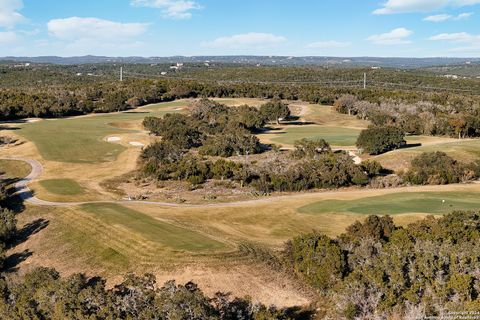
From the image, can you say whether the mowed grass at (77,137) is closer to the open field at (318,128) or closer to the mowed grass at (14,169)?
the mowed grass at (14,169)

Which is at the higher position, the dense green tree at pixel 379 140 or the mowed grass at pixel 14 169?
the dense green tree at pixel 379 140

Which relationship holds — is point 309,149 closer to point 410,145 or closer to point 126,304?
point 410,145

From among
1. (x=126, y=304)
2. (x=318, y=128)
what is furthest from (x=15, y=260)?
(x=318, y=128)

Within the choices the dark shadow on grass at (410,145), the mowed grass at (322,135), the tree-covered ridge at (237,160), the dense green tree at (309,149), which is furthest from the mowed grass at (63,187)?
the dark shadow on grass at (410,145)

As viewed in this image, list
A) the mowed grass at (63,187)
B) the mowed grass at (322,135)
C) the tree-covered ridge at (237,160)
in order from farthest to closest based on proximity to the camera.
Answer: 1. the mowed grass at (322,135)
2. the tree-covered ridge at (237,160)
3. the mowed grass at (63,187)

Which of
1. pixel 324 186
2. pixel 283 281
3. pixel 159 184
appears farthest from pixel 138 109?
pixel 283 281
